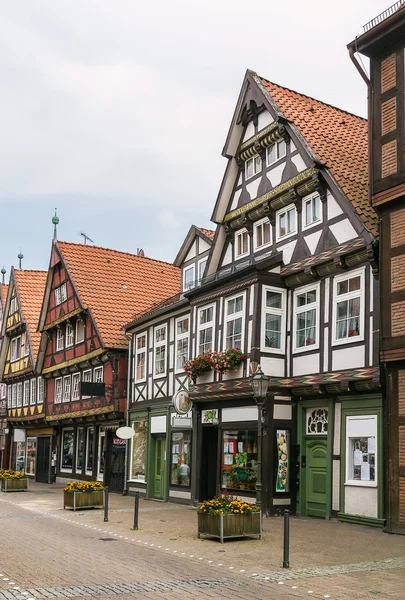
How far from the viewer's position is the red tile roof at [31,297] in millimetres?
45844

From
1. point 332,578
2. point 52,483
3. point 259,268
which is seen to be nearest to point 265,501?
point 259,268

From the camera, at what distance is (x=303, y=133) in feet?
71.7

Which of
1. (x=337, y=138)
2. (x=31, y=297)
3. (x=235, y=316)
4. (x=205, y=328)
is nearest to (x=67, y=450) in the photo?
(x=31, y=297)

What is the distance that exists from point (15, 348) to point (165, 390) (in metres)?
23.6

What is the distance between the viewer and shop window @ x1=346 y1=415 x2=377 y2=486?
18.5 m

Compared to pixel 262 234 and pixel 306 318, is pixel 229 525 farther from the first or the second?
pixel 262 234

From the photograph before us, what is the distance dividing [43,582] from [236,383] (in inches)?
456

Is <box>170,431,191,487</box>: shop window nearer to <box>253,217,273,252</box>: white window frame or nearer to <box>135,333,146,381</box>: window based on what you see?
<box>135,333,146,381</box>: window

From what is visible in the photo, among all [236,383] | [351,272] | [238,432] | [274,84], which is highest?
[274,84]

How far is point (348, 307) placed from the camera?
63.9 ft

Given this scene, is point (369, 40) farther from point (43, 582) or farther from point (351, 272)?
point (43, 582)

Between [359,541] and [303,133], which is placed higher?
[303,133]

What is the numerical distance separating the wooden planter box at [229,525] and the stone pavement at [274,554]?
19 centimetres

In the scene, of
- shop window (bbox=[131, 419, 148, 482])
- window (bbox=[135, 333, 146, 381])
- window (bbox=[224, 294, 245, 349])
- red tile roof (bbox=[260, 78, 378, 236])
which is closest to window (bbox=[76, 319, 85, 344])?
window (bbox=[135, 333, 146, 381])
